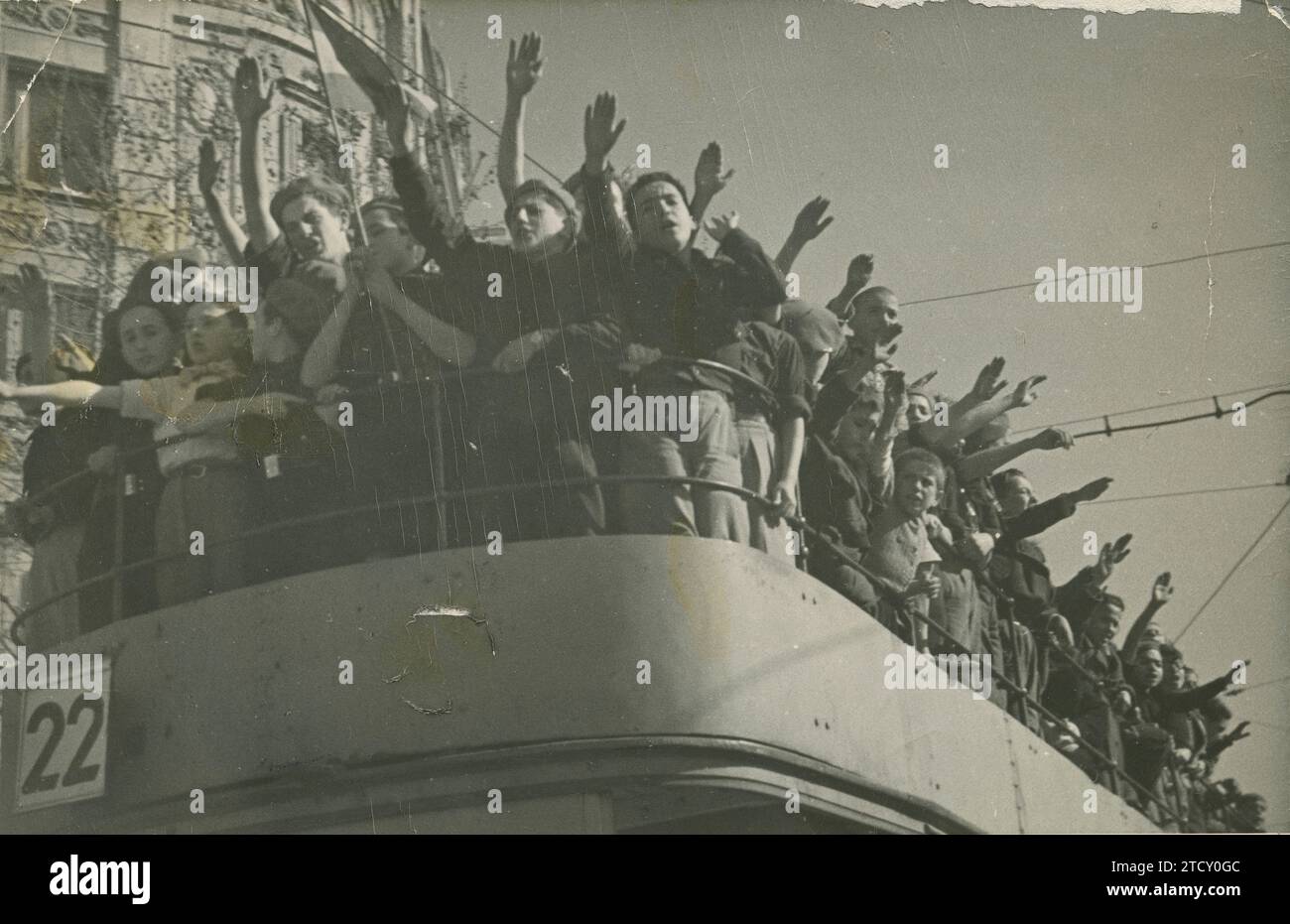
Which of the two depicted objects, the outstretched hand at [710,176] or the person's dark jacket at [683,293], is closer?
the person's dark jacket at [683,293]

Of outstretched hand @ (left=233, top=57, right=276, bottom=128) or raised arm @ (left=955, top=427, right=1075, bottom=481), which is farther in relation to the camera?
raised arm @ (left=955, top=427, right=1075, bottom=481)

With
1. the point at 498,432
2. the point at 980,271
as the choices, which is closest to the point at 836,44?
the point at 980,271

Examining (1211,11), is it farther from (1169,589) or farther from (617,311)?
(617,311)

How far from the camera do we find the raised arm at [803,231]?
3998mm

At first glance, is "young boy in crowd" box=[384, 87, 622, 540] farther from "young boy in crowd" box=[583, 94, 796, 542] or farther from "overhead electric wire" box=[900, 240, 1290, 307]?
"overhead electric wire" box=[900, 240, 1290, 307]

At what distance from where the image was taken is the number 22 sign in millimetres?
3717

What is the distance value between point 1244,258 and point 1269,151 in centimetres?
30

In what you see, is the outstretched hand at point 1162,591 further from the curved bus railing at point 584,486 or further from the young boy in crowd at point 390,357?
the young boy in crowd at point 390,357

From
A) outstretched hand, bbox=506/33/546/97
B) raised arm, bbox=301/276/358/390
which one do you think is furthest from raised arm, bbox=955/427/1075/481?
raised arm, bbox=301/276/358/390

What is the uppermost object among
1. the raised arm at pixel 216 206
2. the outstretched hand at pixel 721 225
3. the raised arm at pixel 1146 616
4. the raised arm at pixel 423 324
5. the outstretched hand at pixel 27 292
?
the raised arm at pixel 216 206

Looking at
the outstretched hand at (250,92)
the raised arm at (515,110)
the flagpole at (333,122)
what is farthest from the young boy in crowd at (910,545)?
the outstretched hand at (250,92)

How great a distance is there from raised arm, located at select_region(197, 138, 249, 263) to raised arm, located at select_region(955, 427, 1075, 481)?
1.95 metres

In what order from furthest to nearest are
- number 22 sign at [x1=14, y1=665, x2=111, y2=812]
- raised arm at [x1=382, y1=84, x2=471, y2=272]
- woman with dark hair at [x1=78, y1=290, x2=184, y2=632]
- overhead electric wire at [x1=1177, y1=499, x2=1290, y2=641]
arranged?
overhead electric wire at [x1=1177, y1=499, x2=1290, y2=641], raised arm at [x1=382, y1=84, x2=471, y2=272], woman with dark hair at [x1=78, y1=290, x2=184, y2=632], number 22 sign at [x1=14, y1=665, x2=111, y2=812]

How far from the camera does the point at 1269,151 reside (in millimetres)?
4168
